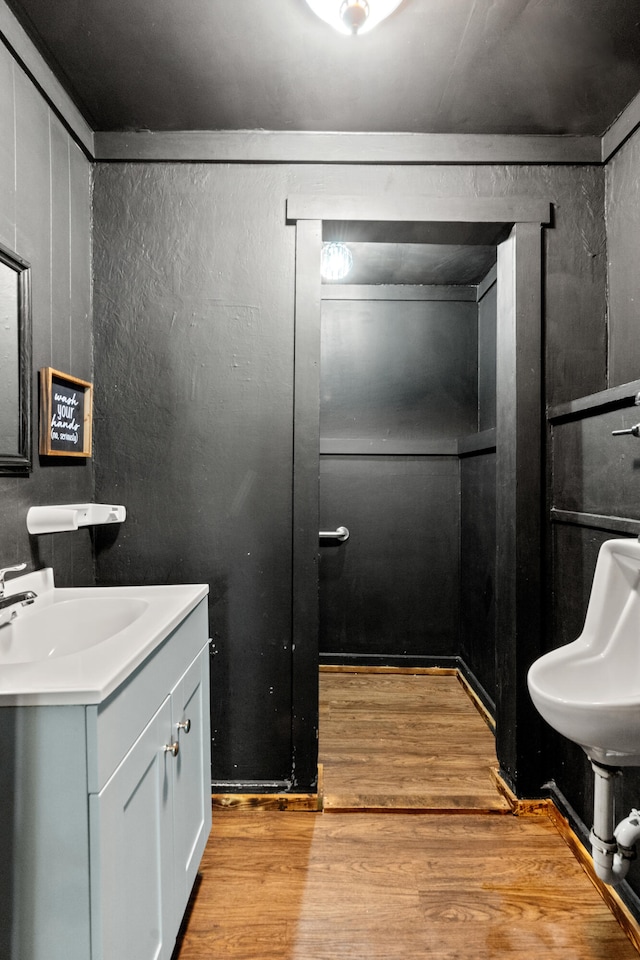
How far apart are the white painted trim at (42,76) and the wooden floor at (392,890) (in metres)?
2.49

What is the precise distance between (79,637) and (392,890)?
1.20 m

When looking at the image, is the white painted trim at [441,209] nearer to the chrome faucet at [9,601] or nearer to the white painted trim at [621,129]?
the white painted trim at [621,129]

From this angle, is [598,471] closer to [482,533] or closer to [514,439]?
[514,439]

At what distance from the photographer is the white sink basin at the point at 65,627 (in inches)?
49.7

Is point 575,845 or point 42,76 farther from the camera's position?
point 575,845

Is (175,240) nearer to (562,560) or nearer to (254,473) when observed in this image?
(254,473)

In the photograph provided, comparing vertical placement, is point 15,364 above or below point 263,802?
above

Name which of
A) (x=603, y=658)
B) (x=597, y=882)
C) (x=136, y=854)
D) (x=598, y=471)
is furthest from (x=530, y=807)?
(x=136, y=854)

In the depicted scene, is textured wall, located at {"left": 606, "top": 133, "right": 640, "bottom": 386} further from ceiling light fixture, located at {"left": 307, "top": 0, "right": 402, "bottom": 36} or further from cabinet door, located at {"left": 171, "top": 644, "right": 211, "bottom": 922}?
cabinet door, located at {"left": 171, "top": 644, "right": 211, "bottom": 922}

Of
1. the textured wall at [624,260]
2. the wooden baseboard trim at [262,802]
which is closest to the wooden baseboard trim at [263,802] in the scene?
the wooden baseboard trim at [262,802]

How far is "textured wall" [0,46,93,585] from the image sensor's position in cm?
146

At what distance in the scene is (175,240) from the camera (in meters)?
1.95

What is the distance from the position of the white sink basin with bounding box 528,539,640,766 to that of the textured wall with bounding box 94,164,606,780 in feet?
2.59

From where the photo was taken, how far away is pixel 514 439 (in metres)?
1.98
